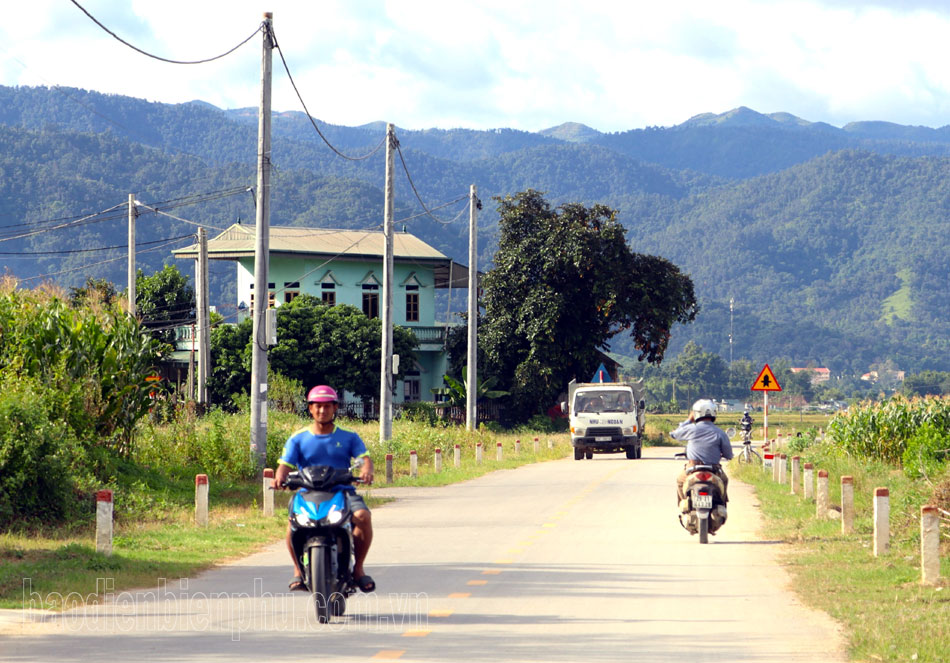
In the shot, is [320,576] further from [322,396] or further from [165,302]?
[165,302]

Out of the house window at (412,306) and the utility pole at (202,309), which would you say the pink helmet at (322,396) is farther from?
the house window at (412,306)

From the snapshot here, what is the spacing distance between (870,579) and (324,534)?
6002mm

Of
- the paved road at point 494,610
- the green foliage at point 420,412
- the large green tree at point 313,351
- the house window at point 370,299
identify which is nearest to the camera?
the paved road at point 494,610

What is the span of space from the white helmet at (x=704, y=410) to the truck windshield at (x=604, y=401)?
24.8 m

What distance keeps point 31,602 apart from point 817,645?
21.9ft

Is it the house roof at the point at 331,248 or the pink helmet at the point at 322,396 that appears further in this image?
the house roof at the point at 331,248

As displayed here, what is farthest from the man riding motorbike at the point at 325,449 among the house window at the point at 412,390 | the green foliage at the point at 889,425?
the house window at the point at 412,390

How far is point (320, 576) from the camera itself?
10.1 meters

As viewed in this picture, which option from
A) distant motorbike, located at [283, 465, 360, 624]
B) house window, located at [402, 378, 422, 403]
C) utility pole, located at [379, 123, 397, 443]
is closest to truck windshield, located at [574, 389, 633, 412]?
utility pole, located at [379, 123, 397, 443]

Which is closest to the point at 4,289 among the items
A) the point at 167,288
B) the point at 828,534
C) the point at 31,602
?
the point at 31,602

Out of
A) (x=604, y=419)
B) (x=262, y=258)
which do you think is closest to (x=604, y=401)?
(x=604, y=419)

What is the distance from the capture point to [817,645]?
9.57 meters

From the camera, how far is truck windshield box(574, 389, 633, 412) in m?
41.6

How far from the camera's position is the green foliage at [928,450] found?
21344 millimetres
